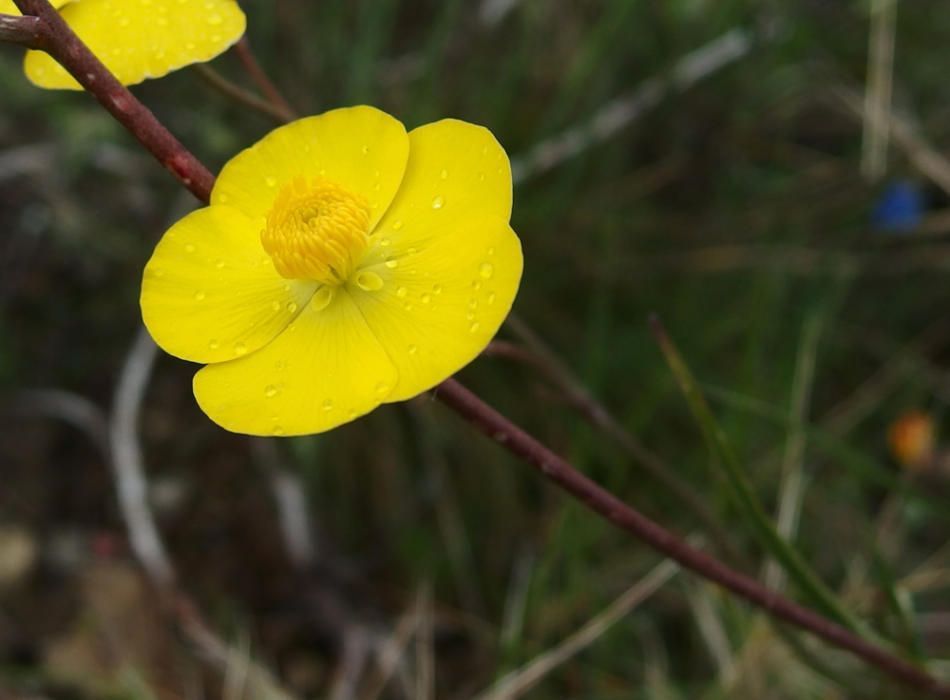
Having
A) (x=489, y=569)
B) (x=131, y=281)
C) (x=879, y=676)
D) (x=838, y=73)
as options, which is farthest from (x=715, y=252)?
(x=131, y=281)

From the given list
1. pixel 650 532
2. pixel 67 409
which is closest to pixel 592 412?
pixel 650 532

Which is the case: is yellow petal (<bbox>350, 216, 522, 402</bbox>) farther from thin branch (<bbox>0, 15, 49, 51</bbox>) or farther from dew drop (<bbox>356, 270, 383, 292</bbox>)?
thin branch (<bbox>0, 15, 49, 51</bbox>)

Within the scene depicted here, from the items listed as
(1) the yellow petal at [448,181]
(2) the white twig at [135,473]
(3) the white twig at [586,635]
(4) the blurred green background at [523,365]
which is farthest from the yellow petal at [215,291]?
(2) the white twig at [135,473]

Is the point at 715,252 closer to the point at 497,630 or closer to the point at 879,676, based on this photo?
the point at 497,630

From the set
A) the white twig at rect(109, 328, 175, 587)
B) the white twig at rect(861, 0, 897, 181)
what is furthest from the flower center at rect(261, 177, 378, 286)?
the white twig at rect(861, 0, 897, 181)

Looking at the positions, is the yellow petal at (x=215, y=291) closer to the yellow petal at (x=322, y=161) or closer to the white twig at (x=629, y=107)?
the yellow petal at (x=322, y=161)

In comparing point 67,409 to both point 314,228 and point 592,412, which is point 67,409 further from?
point 314,228
